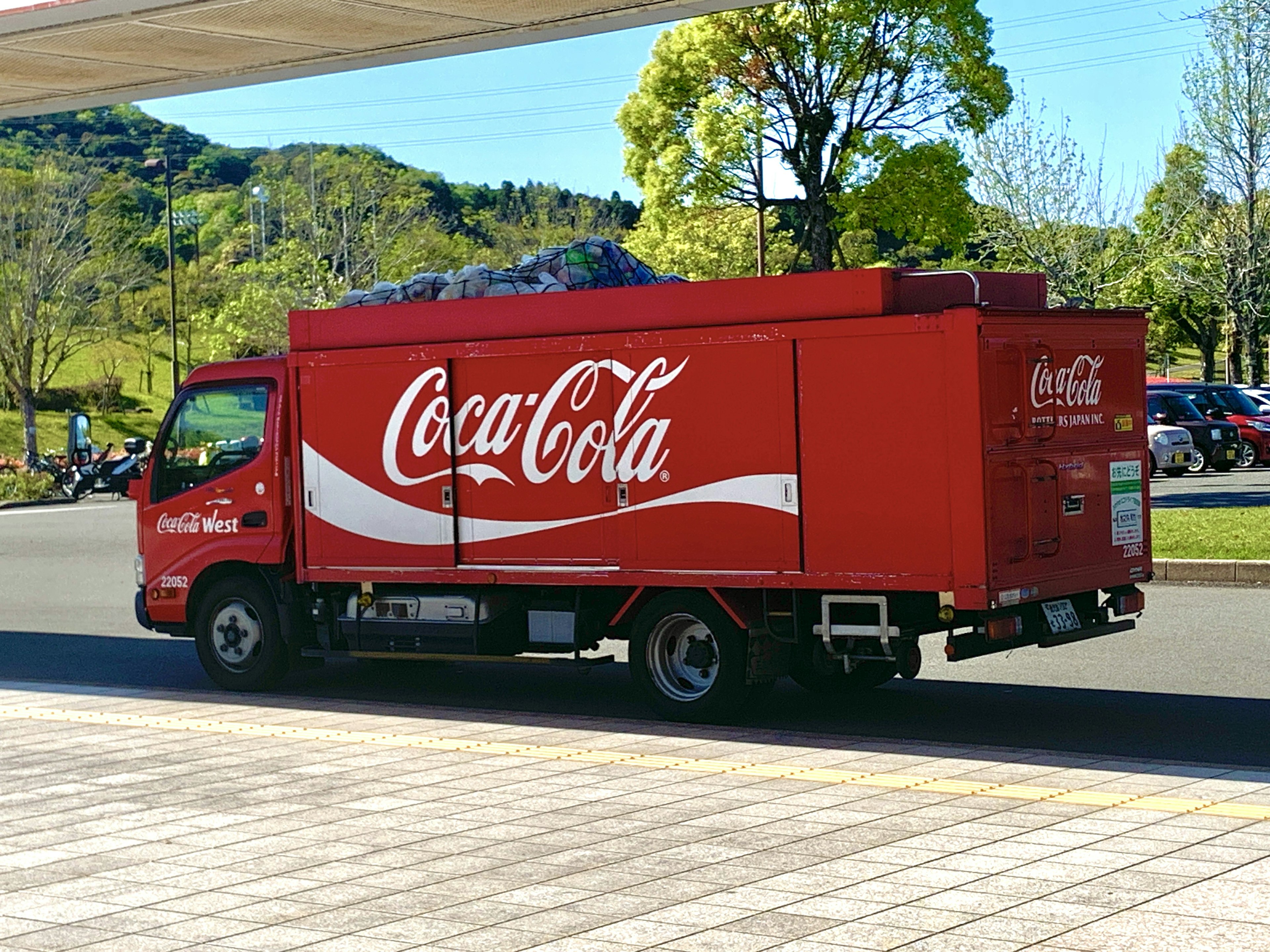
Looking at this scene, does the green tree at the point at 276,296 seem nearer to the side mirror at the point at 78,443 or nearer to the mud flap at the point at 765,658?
the side mirror at the point at 78,443

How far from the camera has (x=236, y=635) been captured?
12211 mm

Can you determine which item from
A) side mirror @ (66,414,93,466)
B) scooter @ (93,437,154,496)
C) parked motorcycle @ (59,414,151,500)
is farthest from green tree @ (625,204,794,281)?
parked motorcycle @ (59,414,151,500)

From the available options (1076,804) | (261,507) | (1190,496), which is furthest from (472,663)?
(1190,496)

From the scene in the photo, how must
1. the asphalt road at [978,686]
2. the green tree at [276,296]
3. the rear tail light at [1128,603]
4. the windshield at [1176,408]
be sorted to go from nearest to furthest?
the asphalt road at [978,686] < the rear tail light at [1128,603] < the windshield at [1176,408] < the green tree at [276,296]

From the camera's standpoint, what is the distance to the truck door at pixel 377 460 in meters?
11.2

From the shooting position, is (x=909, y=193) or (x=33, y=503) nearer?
(x=909, y=193)

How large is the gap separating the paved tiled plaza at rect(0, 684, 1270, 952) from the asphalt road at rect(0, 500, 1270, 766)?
0.71m

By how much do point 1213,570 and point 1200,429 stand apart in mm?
17051

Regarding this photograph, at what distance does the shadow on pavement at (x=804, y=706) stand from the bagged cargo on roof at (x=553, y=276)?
8.96ft

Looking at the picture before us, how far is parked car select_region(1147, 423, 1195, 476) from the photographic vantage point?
31.6 meters

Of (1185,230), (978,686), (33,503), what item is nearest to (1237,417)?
(1185,230)

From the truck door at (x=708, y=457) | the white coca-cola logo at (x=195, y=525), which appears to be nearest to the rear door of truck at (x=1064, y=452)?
the truck door at (x=708, y=457)

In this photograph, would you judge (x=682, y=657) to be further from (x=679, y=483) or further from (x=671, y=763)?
(x=671, y=763)

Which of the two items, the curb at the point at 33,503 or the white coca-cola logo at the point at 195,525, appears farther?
the curb at the point at 33,503
